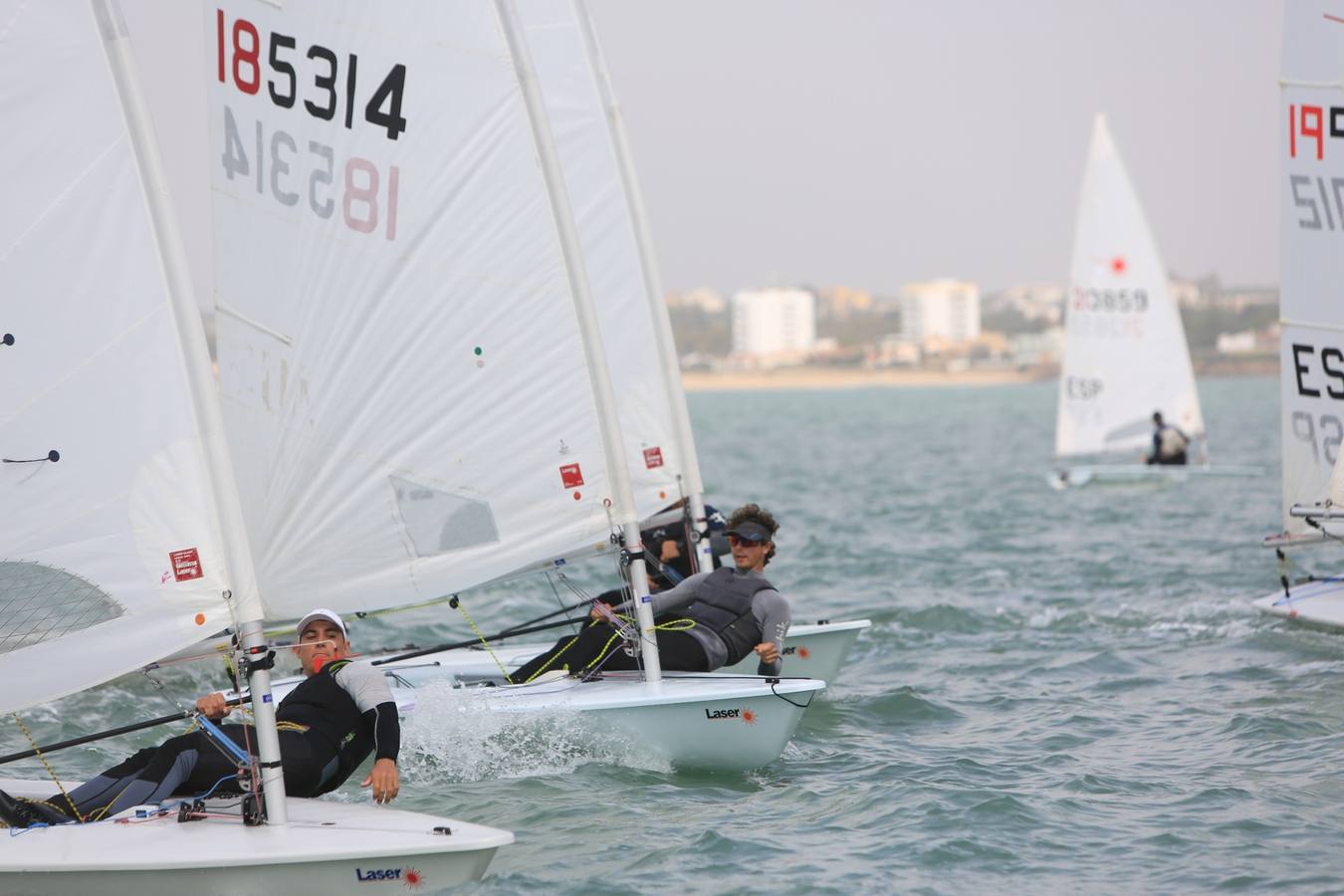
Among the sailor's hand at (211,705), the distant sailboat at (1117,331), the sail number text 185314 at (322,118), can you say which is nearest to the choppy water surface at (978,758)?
the sailor's hand at (211,705)

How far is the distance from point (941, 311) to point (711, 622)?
171269mm

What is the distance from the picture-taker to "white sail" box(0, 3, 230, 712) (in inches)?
186

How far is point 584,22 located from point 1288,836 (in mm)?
6140

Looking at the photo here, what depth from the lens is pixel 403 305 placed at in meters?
6.89

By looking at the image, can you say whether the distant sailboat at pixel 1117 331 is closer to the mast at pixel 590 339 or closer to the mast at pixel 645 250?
the mast at pixel 645 250

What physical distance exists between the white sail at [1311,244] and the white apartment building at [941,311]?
162632 millimetres

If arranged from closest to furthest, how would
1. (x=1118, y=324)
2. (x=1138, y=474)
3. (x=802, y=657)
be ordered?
(x=802, y=657), (x=1138, y=474), (x=1118, y=324)

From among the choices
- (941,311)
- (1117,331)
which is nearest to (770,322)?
(941,311)

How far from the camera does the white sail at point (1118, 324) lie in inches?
946

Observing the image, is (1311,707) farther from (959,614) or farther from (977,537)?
(977,537)

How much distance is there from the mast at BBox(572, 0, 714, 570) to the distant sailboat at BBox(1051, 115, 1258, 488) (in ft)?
51.7

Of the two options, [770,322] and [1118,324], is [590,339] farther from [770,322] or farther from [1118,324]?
[770,322]

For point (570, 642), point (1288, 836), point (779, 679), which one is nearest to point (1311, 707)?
point (1288, 836)

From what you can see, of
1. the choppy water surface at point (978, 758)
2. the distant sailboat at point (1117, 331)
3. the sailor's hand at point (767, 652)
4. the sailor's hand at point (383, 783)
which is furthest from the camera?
the distant sailboat at point (1117, 331)
